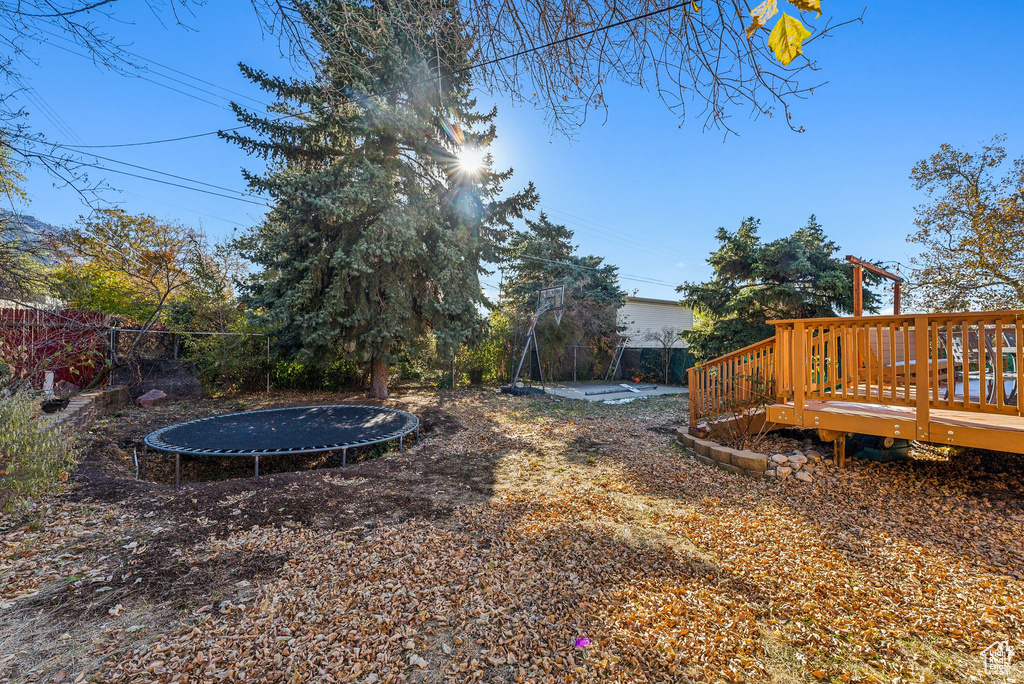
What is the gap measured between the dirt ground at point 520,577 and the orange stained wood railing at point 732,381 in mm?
1012

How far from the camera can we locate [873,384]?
4758 mm

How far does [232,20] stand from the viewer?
1.93m

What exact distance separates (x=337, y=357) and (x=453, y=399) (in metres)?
2.55

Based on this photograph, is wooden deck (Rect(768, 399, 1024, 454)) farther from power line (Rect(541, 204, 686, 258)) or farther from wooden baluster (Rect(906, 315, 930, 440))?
power line (Rect(541, 204, 686, 258))

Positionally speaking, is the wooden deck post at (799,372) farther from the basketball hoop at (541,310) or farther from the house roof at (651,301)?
the house roof at (651,301)

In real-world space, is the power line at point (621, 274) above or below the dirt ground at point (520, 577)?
above

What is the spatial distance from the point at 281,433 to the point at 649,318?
52.1 ft

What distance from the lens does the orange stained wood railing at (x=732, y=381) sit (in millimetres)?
4102

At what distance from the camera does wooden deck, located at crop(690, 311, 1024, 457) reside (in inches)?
108

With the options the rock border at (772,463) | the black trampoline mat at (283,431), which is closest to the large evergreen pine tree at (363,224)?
the black trampoline mat at (283,431)

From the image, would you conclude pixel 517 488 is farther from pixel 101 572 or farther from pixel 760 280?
pixel 760 280

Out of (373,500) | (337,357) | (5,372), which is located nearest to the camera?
(373,500)

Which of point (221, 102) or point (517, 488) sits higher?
point (221, 102)

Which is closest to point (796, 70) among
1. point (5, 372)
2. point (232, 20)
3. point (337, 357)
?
point (232, 20)
